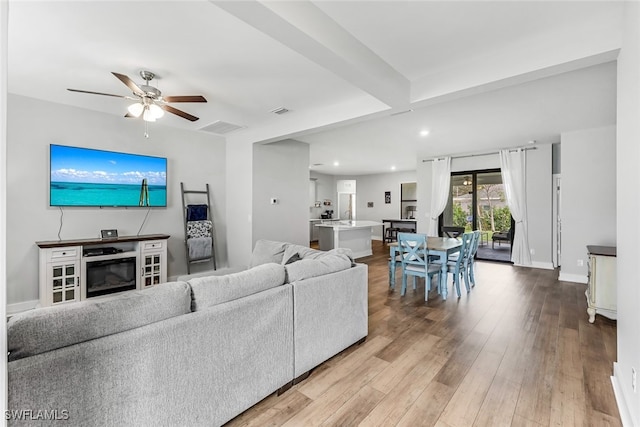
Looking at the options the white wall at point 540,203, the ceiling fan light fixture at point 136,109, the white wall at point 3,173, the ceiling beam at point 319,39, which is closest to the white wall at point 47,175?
the ceiling fan light fixture at point 136,109

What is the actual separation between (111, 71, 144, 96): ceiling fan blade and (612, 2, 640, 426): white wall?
3.42m

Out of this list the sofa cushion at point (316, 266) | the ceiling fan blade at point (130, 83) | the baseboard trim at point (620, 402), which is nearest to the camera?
the baseboard trim at point (620, 402)

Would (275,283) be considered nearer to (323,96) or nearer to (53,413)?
(53,413)

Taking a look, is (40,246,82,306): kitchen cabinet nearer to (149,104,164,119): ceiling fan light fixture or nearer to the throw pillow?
(149,104,164,119): ceiling fan light fixture

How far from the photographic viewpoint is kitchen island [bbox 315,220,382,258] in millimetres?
6887

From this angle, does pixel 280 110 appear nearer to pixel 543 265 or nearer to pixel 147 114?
pixel 147 114

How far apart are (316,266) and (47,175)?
12.7 feet

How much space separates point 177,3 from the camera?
77.5 inches

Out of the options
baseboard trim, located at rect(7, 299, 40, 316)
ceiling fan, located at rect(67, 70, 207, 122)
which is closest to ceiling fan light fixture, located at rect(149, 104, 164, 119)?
ceiling fan, located at rect(67, 70, 207, 122)

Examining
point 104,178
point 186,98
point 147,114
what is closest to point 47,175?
point 104,178

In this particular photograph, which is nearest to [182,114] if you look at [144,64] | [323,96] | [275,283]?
[144,64]

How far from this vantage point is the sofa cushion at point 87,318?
1138mm

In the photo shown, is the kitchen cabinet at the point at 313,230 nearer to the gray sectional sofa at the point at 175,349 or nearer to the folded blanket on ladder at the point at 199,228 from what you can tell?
the folded blanket on ladder at the point at 199,228

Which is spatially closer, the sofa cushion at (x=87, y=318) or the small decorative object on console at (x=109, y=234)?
the sofa cushion at (x=87, y=318)
